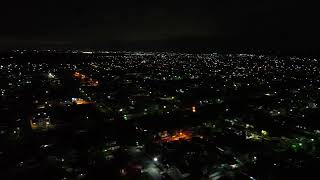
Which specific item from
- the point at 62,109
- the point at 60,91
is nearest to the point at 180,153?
the point at 62,109

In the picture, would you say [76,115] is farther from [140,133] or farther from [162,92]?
[162,92]

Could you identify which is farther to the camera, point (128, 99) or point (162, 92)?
point (162, 92)

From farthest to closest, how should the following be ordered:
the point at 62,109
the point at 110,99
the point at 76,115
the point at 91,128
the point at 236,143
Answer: the point at 110,99 → the point at 62,109 → the point at 76,115 → the point at 91,128 → the point at 236,143

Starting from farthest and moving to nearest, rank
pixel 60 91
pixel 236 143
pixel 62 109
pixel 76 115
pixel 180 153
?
pixel 60 91
pixel 62 109
pixel 76 115
pixel 236 143
pixel 180 153

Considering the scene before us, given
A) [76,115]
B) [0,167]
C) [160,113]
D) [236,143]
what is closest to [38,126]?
[76,115]

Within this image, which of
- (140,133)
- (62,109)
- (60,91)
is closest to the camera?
(140,133)

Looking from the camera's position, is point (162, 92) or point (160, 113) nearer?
point (160, 113)

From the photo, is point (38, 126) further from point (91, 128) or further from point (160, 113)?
point (160, 113)

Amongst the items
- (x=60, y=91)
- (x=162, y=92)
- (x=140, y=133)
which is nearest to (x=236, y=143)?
(x=140, y=133)

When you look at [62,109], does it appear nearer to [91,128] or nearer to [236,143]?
[91,128]

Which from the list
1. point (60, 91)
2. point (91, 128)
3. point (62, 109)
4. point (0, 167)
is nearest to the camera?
point (0, 167)
